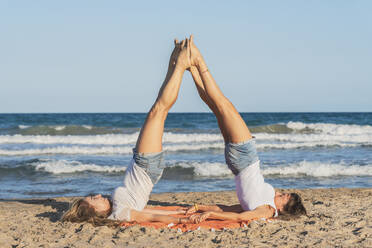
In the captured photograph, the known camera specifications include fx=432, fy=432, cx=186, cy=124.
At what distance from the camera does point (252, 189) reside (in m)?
5.31

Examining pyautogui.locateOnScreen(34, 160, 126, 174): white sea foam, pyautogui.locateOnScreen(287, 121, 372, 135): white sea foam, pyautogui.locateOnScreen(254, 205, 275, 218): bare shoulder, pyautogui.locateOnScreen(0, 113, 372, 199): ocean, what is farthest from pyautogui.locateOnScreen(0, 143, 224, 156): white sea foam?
pyautogui.locateOnScreen(254, 205, 275, 218): bare shoulder

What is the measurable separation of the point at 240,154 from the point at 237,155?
39mm

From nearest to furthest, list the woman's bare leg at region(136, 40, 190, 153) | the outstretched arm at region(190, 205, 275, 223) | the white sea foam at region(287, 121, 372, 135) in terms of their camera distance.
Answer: the woman's bare leg at region(136, 40, 190, 153)
the outstretched arm at region(190, 205, 275, 223)
the white sea foam at region(287, 121, 372, 135)

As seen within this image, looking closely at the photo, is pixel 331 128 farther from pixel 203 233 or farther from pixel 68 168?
pixel 203 233

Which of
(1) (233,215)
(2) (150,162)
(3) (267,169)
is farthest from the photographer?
(3) (267,169)

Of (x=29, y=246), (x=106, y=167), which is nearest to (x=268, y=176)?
(x=106, y=167)

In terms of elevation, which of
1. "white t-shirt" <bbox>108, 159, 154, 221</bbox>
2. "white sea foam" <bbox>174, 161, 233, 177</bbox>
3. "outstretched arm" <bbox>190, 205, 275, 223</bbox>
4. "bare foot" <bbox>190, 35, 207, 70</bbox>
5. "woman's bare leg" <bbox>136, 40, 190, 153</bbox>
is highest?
"bare foot" <bbox>190, 35, 207, 70</bbox>

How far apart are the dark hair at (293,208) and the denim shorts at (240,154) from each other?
2.83 feet

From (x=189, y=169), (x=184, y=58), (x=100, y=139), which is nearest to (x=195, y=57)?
(x=184, y=58)

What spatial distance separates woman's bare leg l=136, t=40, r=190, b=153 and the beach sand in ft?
3.33

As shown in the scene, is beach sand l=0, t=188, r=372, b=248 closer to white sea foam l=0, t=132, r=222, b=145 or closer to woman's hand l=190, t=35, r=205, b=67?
woman's hand l=190, t=35, r=205, b=67

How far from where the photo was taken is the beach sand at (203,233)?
472 centimetres

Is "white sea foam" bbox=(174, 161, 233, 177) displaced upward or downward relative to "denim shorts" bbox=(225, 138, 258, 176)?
downward

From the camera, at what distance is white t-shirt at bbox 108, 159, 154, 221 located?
5.27 m
